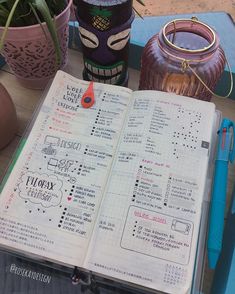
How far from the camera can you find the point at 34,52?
466 millimetres

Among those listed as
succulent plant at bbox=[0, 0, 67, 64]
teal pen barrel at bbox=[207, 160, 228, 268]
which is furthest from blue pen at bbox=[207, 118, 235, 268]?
succulent plant at bbox=[0, 0, 67, 64]

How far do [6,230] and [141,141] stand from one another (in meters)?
0.17

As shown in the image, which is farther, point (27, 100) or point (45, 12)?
point (27, 100)

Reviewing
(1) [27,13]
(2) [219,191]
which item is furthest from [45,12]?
(2) [219,191]

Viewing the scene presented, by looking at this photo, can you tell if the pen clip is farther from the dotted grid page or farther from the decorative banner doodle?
the decorative banner doodle

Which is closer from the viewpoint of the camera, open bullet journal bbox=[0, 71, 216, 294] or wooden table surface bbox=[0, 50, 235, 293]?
open bullet journal bbox=[0, 71, 216, 294]

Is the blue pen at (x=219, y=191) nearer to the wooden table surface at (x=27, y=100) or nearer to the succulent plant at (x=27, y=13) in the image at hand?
the wooden table surface at (x=27, y=100)

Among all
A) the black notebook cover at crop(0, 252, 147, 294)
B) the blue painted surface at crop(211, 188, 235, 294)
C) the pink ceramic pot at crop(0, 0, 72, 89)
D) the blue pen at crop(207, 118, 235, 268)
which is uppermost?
the pink ceramic pot at crop(0, 0, 72, 89)

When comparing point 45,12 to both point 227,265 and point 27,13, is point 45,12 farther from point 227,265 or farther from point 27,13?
point 227,265

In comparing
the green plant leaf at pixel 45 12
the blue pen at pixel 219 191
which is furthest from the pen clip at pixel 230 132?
the green plant leaf at pixel 45 12

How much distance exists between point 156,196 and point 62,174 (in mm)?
102

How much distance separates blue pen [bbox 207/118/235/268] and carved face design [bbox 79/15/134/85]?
0.51 ft

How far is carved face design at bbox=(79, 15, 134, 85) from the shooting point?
1.44 ft

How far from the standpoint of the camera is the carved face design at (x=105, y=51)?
17.3 inches
